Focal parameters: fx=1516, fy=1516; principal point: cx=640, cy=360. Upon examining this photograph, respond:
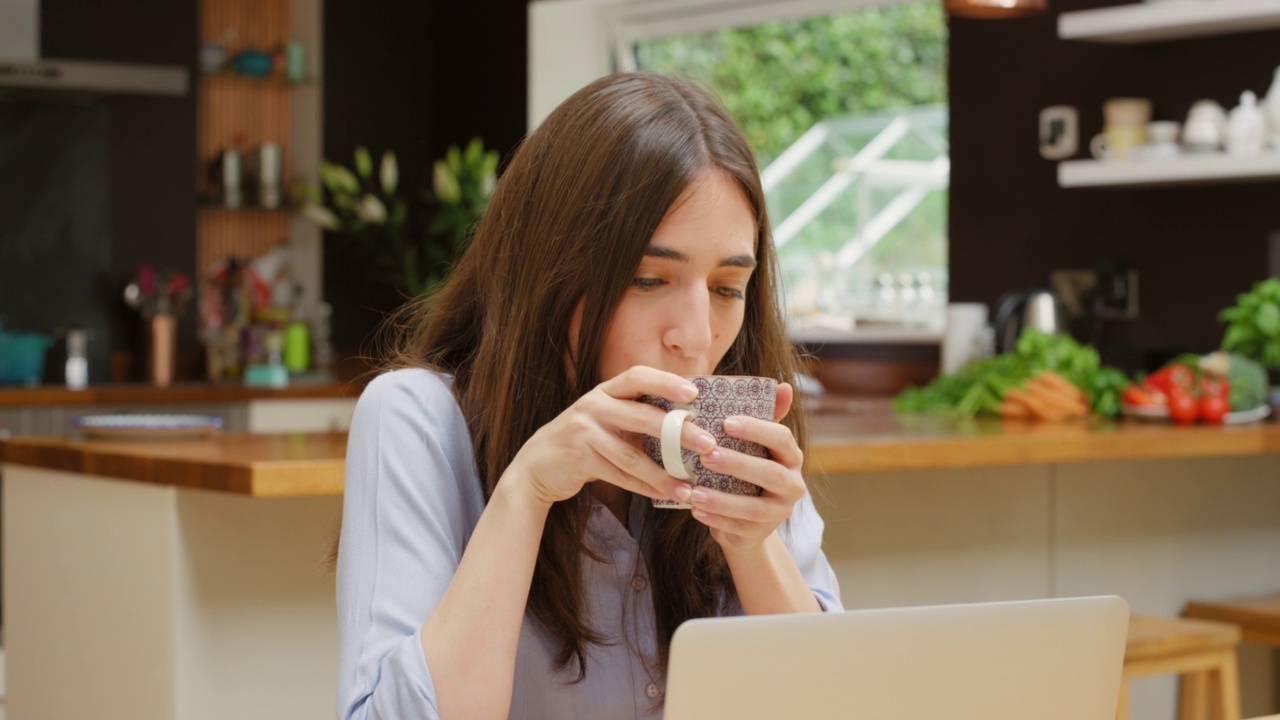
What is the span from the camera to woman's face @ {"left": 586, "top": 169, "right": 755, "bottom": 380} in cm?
109

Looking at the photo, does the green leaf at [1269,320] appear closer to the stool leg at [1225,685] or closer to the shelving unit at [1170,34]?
the shelving unit at [1170,34]

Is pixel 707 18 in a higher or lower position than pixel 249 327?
higher

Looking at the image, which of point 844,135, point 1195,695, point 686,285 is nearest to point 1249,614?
point 1195,695

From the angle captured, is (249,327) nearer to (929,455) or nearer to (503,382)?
(929,455)

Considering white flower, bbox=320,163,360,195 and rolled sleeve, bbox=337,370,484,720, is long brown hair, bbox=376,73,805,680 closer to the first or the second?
rolled sleeve, bbox=337,370,484,720

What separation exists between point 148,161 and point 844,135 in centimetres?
252

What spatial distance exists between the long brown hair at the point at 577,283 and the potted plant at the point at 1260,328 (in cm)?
242

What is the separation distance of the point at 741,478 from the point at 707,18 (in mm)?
4654

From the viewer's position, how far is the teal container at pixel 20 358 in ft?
16.6

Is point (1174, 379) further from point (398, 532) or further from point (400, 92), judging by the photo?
point (400, 92)

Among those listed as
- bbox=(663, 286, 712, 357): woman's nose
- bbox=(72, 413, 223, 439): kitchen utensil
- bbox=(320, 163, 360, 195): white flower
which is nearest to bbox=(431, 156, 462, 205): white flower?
bbox=(320, 163, 360, 195): white flower

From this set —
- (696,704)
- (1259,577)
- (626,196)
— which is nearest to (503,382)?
(626,196)

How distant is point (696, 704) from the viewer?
30.6 inches

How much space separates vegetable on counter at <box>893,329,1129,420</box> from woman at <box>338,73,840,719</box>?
1.98 m
